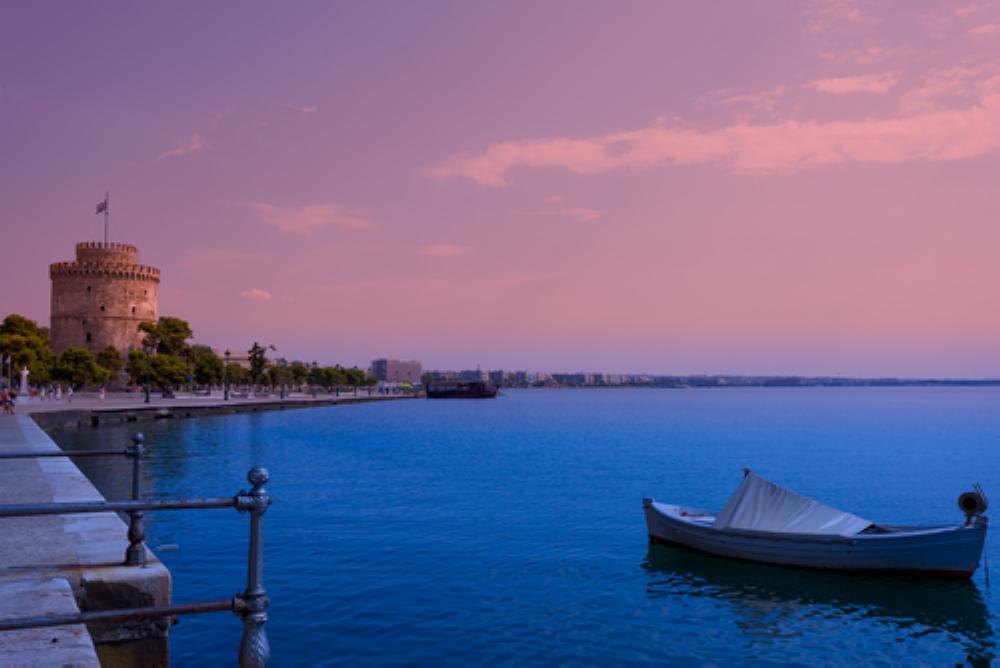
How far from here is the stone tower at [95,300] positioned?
375ft

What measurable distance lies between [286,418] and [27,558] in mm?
87204

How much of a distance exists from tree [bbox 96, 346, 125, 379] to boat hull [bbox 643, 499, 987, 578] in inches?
4240

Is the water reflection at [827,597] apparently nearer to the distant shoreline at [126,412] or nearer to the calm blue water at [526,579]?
the calm blue water at [526,579]

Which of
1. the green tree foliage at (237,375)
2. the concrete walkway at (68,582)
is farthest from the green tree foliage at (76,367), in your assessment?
the concrete walkway at (68,582)

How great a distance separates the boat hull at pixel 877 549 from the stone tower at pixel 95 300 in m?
114

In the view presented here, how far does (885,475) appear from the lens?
4641 centimetres

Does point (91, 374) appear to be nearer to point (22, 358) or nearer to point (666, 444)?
point (22, 358)

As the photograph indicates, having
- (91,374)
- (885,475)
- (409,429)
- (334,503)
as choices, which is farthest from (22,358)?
(885,475)

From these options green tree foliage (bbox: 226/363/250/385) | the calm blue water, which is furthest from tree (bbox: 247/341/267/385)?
the calm blue water

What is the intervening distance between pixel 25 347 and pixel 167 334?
2940cm

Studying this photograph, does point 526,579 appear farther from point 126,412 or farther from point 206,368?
point 206,368

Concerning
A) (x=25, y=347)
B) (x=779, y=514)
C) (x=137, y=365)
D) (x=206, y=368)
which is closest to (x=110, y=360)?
(x=137, y=365)

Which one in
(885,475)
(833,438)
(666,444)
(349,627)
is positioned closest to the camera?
(349,627)

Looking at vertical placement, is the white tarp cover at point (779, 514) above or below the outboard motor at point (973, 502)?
below
